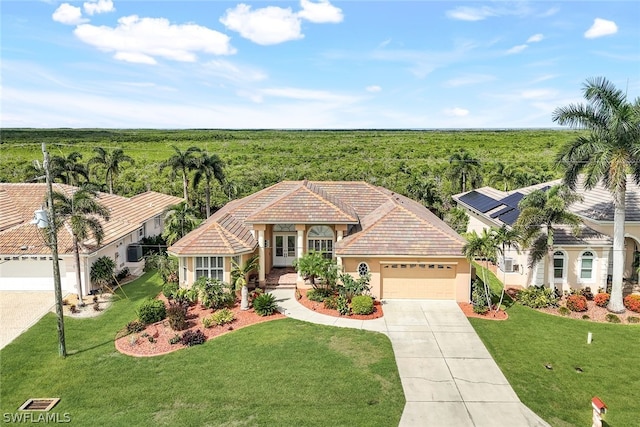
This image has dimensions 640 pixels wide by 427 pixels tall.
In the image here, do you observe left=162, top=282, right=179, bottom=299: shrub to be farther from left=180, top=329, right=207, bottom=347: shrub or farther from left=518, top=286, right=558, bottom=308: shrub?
left=518, top=286, right=558, bottom=308: shrub

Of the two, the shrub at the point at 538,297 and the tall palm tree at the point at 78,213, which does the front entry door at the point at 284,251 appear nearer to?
the tall palm tree at the point at 78,213

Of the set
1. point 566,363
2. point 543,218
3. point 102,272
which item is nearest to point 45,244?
point 102,272

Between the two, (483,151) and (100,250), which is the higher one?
(483,151)

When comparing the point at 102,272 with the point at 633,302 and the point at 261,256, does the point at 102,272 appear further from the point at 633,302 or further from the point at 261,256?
the point at 633,302

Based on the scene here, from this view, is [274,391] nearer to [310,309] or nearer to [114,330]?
[310,309]

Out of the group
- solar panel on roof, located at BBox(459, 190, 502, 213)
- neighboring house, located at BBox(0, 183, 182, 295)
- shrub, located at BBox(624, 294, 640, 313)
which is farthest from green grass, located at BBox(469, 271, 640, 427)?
neighboring house, located at BBox(0, 183, 182, 295)

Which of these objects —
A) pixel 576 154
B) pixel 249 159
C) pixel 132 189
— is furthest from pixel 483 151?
pixel 576 154
